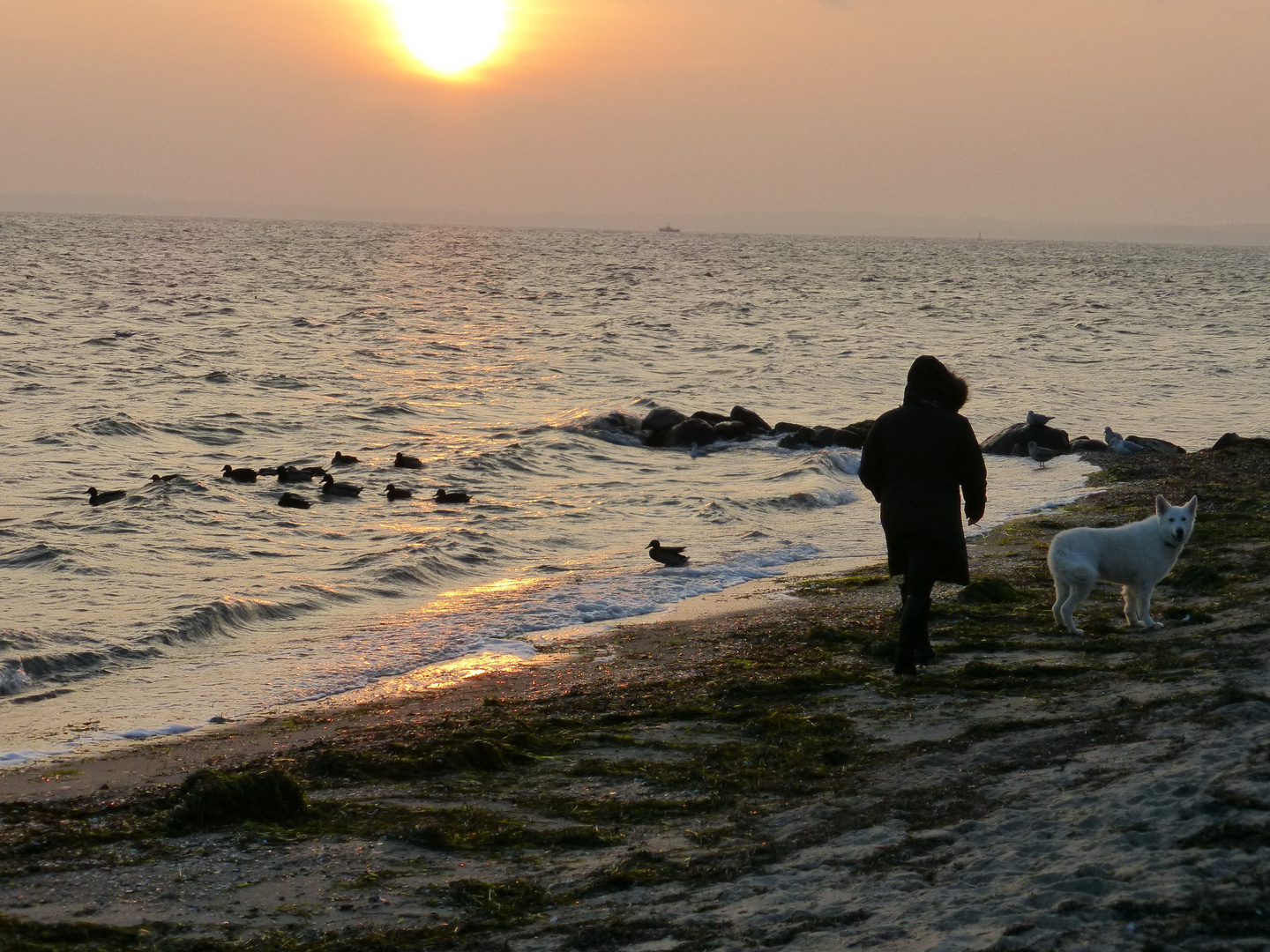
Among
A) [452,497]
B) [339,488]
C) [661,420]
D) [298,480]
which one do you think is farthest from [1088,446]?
[298,480]

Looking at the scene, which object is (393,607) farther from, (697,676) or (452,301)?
(452,301)

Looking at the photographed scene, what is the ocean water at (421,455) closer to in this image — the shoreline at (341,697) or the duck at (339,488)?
the shoreline at (341,697)

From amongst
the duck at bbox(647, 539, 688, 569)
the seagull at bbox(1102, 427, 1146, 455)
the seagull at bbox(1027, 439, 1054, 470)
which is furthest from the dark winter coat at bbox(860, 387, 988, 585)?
the seagull at bbox(1102, 427, 1146, 455)

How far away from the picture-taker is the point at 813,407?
95.9ft

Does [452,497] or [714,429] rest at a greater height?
[714,429]

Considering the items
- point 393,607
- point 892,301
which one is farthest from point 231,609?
point 892,301

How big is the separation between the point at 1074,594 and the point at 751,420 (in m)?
16.8

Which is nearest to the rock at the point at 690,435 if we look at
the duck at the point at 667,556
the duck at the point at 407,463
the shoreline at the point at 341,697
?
the duck at the point at 407,463

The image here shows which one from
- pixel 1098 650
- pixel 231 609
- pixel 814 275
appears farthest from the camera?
pixel 814 275

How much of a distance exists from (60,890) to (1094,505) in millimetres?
13281

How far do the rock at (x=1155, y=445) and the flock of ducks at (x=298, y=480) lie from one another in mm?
11868

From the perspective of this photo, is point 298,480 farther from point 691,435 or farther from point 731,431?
point 731,431

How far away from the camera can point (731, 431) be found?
24094 mm

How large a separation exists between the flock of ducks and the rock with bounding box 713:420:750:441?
6657mm
